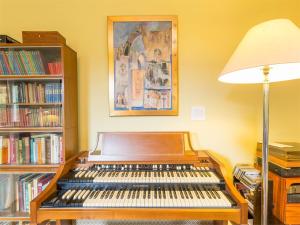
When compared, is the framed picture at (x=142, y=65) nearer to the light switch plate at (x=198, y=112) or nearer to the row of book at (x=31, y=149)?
the light switch plate at (x=198, y=112)

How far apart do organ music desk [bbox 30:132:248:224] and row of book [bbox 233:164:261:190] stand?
0.31m

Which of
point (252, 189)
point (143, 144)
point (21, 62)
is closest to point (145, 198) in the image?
point (143, 144)

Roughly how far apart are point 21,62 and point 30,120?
1.61 feet

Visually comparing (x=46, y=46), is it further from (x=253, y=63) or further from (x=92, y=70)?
(x=253, y=63)

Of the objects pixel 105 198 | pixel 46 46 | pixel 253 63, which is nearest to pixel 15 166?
pixel 105 198

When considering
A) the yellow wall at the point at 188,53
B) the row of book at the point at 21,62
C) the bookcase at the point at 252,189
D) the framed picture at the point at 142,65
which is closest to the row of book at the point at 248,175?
the bookcase at the point at 252,189

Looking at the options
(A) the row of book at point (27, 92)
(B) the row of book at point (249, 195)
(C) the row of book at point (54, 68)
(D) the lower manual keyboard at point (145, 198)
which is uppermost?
(C) the row of book at point (54, 68)

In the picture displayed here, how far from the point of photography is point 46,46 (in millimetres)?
1545

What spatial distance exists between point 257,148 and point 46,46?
204 cm

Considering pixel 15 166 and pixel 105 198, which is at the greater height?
pixel 15 166

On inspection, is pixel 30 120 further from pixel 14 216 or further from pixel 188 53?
pixel 188 53

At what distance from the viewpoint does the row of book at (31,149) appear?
163 centimetres

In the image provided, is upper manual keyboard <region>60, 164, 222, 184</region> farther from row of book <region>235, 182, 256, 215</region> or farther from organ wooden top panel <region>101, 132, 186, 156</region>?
row of book <region>235, 182, 256, 215</region>

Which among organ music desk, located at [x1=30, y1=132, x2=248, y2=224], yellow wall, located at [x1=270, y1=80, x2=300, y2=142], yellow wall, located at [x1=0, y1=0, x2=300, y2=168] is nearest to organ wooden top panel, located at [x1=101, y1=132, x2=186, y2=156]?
organ music desk, located at [x1=30, y1=132, x2=248, y2=224]
